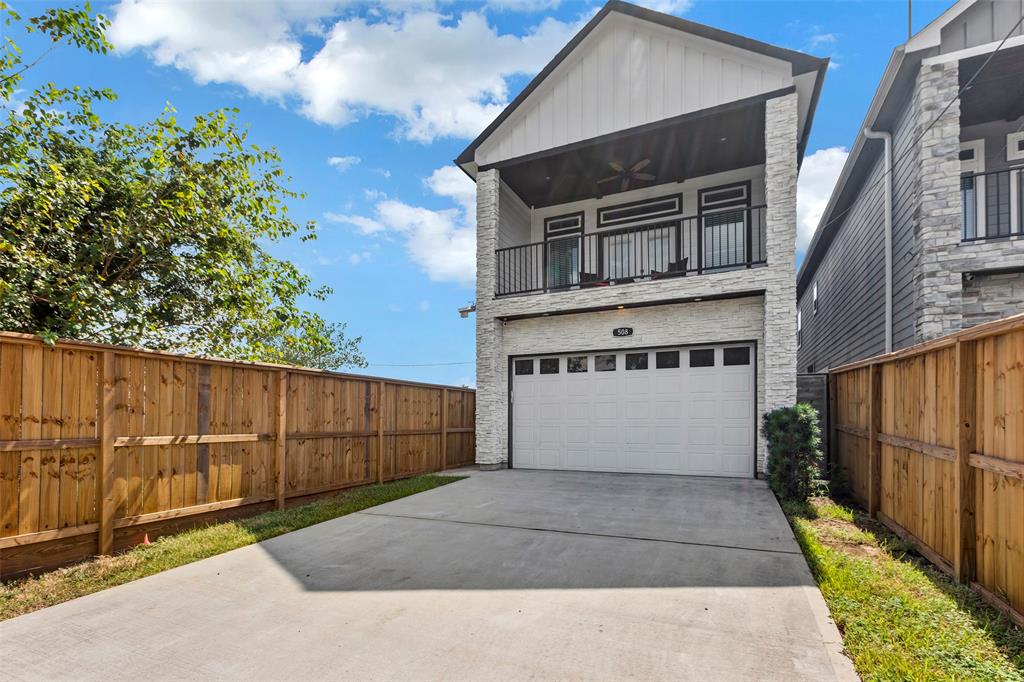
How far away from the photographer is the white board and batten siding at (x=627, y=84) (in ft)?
27.3

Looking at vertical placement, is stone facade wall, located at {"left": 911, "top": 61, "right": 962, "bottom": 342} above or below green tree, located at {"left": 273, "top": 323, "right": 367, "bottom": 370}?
above

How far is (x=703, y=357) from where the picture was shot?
28.8 feet

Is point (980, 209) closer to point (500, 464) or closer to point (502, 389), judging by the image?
point (502, 389)

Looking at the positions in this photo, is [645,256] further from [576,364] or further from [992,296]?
[992,296]

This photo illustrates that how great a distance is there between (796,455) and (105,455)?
7711mm

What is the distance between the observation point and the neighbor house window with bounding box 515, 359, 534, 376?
33.3 ft

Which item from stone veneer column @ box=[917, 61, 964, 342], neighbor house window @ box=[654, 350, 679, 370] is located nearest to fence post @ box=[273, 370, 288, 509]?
neighbor house window @ box=[654, 350, 679, 370]

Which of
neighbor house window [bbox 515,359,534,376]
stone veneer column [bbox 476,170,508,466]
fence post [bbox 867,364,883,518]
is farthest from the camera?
neighbor house window [bbox 515,359,534,376]

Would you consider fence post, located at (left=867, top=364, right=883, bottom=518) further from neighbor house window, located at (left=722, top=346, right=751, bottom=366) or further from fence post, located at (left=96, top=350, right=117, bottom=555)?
fence post, located at (left=96, top=350, right=117, bottom=555)

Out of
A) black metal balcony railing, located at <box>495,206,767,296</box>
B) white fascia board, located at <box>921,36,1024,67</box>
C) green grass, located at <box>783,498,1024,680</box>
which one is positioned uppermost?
white fascia board, located at <box>921,36,1024,67</box>

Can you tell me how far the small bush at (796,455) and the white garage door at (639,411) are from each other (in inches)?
72.4

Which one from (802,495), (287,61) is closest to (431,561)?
(802,495)

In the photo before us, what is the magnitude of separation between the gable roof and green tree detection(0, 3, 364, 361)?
4.24 metres

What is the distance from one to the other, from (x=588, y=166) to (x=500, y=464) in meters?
6.44
